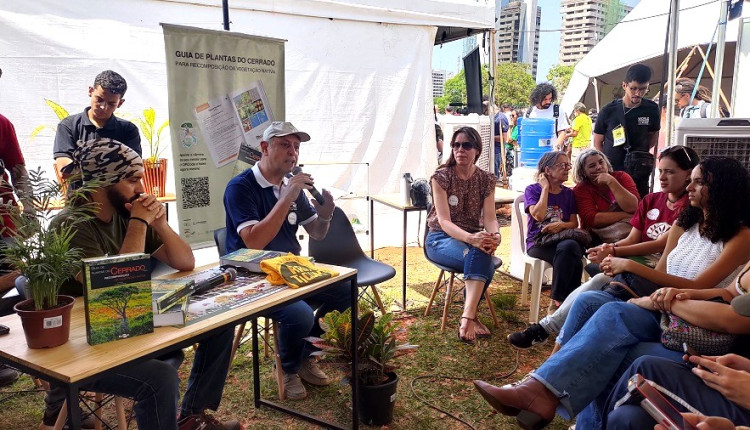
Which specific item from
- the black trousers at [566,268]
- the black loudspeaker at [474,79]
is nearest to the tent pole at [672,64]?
the black trousers at [566,268]

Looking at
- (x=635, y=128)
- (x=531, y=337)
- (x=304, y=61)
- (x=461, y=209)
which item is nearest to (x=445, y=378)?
(x=531, y=337)

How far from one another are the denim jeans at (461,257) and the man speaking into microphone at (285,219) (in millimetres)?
933

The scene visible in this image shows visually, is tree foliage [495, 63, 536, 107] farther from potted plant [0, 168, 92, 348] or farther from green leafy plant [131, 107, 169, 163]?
potted plant [0, 168, 92, 348]

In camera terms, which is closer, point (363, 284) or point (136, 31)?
point (363, 284)

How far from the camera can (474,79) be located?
6332 millimetres

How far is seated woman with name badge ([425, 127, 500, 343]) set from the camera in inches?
139

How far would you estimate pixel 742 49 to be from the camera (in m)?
4.86

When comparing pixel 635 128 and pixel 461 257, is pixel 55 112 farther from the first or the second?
pixel 635 128

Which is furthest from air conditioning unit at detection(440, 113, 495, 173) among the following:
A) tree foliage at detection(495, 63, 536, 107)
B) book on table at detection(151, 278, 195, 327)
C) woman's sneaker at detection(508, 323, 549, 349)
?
tree foliage at detection(495, 63, 536, 107)

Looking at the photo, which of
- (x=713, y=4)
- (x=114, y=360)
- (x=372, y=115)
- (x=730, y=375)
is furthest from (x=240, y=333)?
(x=713, y=4)

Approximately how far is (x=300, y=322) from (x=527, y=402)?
43.5 inches

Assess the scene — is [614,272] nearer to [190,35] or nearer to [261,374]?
[261,374]

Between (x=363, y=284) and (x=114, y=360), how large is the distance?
6.15 feet

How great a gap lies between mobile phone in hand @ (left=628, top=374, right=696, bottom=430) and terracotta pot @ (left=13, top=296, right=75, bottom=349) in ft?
5.61
